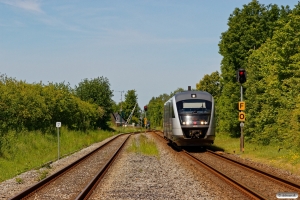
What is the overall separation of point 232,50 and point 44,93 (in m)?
18.1

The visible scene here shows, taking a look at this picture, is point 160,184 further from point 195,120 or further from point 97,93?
point 97,93

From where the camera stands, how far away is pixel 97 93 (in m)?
68.9

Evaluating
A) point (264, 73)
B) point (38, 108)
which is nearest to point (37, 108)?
point (38, 108)

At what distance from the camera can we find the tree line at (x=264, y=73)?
25609 mm

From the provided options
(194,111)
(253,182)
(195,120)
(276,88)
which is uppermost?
(276,88)

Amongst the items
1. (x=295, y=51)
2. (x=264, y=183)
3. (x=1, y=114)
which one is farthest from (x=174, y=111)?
(x=264, y=183)

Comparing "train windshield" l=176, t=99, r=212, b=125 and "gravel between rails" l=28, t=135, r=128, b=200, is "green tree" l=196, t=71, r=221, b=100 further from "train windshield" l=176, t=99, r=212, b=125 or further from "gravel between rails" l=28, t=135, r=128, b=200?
"gravel between rails" l=28, t=135, r=128, b=200

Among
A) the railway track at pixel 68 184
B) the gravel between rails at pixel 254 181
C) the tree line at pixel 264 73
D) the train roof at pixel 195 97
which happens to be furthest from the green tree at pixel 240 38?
the railway track at pixel 68 184

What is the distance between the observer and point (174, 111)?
84.5ft

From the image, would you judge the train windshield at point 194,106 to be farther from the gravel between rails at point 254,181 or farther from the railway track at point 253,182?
the railway track at point 253,182

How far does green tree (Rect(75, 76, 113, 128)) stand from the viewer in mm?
68625

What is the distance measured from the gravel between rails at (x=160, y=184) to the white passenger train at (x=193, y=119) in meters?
6.11

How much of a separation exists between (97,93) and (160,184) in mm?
56520

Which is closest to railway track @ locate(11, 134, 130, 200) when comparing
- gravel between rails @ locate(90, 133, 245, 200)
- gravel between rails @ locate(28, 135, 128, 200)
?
gravel between rails @ locate(28, 135, 128, 200)
